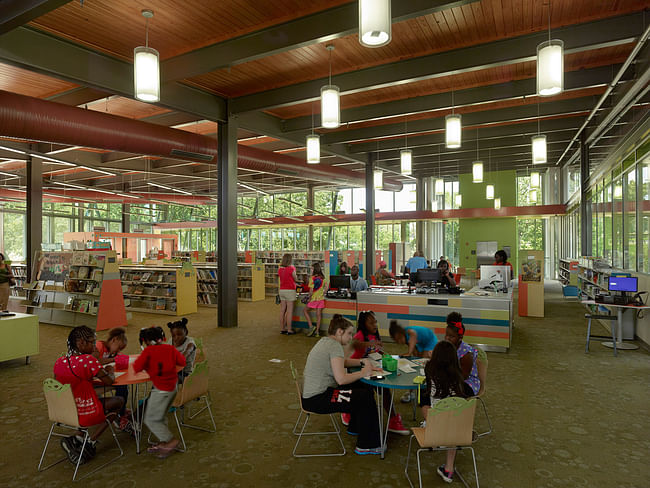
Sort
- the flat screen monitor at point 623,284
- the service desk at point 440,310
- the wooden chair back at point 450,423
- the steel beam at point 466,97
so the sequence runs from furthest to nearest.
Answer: the steel beam at point 466,97, the service desk at point 440,310, the flat screen monitor at point 623,284, the wooden chair back at point 450,423

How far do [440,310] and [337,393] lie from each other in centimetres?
438

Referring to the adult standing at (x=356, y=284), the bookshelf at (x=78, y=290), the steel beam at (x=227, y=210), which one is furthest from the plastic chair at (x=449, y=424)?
the bookshelf at (x=78, y=290)

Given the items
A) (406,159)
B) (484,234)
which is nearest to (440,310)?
(406,159)

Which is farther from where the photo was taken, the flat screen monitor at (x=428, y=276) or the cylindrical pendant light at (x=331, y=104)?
the flat screen monitor at (x=428, y=276)

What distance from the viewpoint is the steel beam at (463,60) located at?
5645mm

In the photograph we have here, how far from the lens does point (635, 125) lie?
24.6ft

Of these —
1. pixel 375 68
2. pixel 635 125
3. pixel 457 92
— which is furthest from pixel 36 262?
pixel 635 125

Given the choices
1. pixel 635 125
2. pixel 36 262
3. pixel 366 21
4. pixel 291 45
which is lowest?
pixel 36 262

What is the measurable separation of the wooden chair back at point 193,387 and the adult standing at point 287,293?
461 cm

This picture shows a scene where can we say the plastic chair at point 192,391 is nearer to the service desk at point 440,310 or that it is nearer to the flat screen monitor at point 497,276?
the service desk at point 440,310

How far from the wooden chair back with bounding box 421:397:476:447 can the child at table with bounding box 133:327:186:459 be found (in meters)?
2.21

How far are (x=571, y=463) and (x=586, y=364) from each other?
3.51m

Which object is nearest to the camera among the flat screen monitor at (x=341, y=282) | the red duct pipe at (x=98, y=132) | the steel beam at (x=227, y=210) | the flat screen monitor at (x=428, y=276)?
the red duct pipe at (x=98, y=132)

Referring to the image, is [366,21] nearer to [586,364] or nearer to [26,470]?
[26,470]
